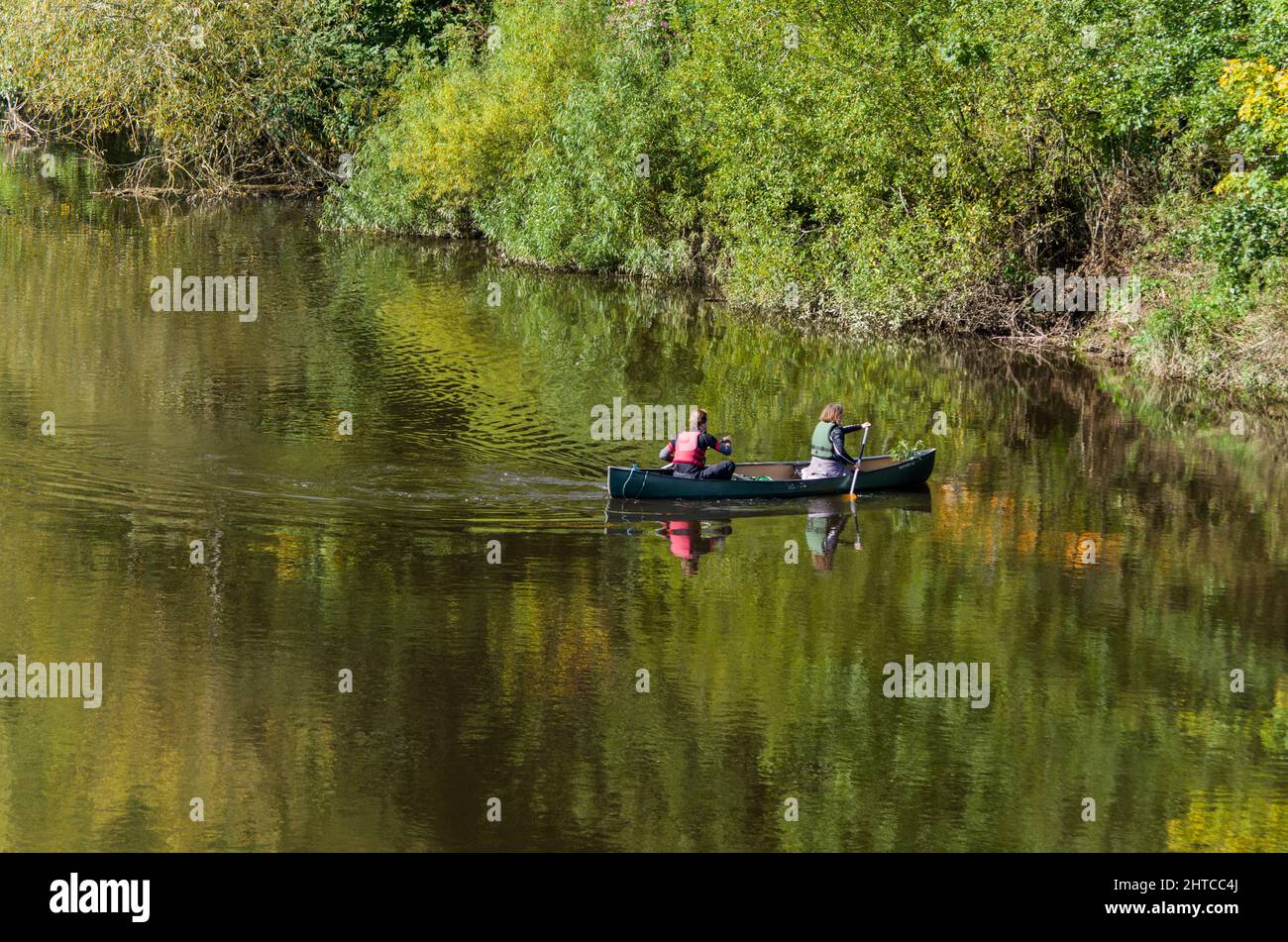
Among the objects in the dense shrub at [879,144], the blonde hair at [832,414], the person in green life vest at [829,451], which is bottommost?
the person in green life vest at [829,451]

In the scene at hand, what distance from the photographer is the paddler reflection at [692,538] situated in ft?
64.1

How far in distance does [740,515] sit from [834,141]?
16.7 meters

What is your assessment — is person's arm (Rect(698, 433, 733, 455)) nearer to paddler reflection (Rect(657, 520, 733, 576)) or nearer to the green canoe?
the green canoe

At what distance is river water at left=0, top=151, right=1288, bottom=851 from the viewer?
12.6 meters

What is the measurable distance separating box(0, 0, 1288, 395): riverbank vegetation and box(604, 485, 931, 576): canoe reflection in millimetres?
8579

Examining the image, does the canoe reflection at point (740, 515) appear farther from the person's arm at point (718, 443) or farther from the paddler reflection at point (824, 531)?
the person's arm at point (718, 443)

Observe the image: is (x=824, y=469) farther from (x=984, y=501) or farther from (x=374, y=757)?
(x=374, y=757)

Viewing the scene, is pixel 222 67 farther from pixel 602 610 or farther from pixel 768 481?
pixel 602 610

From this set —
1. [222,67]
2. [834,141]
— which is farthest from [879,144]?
[222,67]

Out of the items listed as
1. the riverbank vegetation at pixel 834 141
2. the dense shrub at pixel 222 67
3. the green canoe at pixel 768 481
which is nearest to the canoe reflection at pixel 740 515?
the green canoe at pixel 768 481

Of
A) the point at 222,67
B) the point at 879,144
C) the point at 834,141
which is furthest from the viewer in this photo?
the point at 222,67

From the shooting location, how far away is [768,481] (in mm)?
21812

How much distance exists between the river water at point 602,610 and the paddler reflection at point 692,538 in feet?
0.25

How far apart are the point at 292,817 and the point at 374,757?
3.90 feet
